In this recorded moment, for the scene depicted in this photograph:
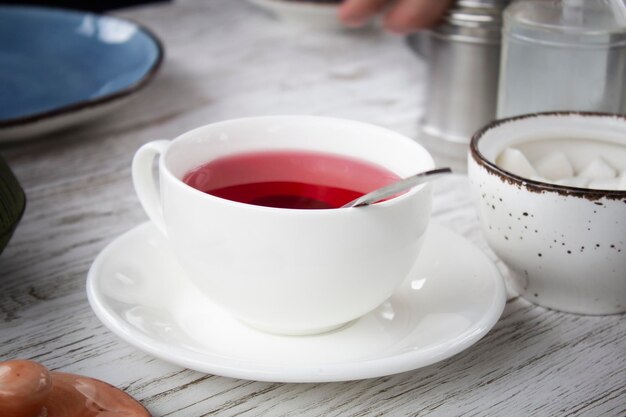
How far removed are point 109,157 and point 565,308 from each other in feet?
1.40

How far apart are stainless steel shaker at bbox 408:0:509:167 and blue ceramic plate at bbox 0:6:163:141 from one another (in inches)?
10.6

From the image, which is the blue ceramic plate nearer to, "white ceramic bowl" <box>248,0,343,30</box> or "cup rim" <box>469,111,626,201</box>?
"white ceramic bowl" <box>248,0,343,30</box>

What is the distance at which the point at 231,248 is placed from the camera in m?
0.43

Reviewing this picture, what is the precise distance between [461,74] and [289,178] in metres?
0.31

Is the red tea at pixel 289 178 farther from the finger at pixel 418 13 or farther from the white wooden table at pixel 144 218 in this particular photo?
the finger at pixel 418 13

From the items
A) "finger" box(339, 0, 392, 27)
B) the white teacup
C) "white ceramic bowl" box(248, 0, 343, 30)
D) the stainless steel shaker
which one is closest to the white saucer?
the white teacup

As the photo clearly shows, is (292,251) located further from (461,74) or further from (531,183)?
(461,74)

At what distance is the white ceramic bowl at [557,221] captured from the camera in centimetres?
48

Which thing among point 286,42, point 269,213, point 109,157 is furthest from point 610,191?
point 286,42

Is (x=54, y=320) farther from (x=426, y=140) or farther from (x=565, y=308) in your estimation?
(x=426, y=140)

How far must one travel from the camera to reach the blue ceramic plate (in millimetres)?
825

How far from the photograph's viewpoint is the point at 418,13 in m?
0.75

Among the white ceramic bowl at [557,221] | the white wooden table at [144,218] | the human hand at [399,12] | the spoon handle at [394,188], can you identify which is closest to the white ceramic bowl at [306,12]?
the white wooden table at [144,218]

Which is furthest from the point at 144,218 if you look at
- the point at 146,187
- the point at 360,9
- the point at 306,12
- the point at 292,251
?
the point at 306,12
